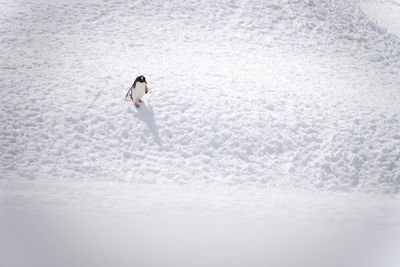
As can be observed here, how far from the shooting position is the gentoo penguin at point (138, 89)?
266 centimetres

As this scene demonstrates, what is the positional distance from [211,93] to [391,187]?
4.23 feet

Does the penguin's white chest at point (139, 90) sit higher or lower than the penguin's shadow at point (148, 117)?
higher

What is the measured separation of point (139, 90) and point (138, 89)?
0.01m

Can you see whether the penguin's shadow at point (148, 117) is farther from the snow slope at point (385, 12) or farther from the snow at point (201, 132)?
the snow slope at point (385, 12)

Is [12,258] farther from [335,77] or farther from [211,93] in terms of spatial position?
[335,77]

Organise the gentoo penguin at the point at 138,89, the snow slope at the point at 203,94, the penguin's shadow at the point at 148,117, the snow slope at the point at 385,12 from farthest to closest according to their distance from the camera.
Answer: the snow slope at the point at 385,12 → the gentoo penguin at the point at 138,89 → the penguin's shadow at the point at 148,117 → the snow slope at the point at 203,94

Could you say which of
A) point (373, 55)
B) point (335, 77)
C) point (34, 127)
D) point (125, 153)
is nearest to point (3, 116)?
point (34, 127)

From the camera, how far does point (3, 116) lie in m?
2.52

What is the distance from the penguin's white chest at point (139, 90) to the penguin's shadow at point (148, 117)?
0.25ft

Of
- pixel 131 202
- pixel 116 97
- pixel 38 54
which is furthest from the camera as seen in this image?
pixel 38 54

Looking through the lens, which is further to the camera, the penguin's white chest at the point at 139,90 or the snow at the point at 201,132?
the penguin's white chest at the point at 139,90

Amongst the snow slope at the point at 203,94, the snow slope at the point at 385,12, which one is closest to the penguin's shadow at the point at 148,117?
the snow slope at the point at 203,94

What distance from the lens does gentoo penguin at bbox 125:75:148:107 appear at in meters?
2.66

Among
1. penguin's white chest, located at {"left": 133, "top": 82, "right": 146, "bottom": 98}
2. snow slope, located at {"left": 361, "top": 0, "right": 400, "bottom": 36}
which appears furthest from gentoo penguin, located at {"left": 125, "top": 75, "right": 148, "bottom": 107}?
snow slope, located at {"left": 361, "top": 0, "right": 400, "bottom": 36}
